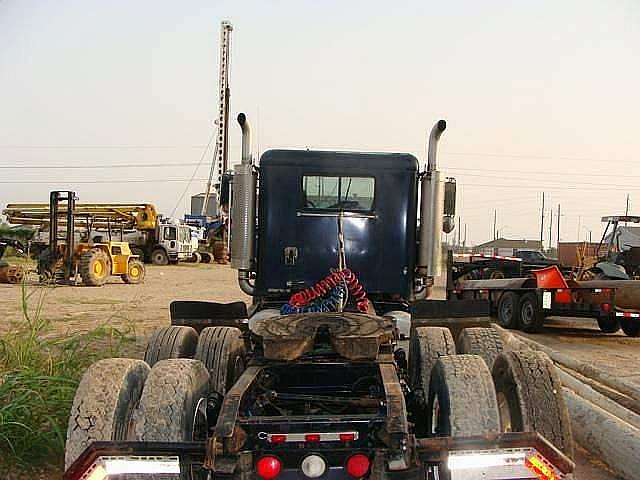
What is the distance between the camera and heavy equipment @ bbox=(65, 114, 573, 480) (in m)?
2.88

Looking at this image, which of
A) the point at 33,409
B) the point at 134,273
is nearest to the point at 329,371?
the point at 33,409

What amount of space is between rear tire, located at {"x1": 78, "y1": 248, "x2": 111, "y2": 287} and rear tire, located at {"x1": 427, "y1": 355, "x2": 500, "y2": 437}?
21.1 metres

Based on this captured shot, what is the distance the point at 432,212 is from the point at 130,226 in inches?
1213

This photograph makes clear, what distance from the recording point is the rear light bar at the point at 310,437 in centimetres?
289

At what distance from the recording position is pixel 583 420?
587 cm

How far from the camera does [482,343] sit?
5055 mm

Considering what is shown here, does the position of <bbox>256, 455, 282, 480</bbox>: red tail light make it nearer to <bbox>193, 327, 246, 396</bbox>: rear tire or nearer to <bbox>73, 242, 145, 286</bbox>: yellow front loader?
<bbox>193, 327, 246, 396</bbox>: rear tire

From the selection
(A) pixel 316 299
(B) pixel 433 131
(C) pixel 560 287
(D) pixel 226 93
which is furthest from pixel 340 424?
(D) pixel 226 93

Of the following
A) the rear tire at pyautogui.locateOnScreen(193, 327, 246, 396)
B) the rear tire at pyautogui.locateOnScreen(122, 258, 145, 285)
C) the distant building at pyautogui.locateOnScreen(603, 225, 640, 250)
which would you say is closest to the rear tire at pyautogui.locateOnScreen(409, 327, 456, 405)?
the rear tire at pyautogui.locateOnScreen(193, 327, 246, 396)

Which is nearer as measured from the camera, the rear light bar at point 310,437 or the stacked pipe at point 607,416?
the rear light bar at point 310,437

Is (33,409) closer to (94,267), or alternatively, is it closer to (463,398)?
(463,398)

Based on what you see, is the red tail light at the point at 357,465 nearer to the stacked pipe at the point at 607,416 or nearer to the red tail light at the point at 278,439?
the red tail light at the point at 278,439

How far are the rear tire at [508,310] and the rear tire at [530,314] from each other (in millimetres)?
130

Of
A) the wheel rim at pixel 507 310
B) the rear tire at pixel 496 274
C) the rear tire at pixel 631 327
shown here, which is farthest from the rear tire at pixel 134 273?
the rear tire at pixel 631 327
